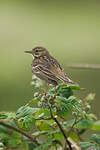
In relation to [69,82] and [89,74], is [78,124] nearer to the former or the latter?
[69,82]

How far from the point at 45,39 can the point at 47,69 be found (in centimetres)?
806

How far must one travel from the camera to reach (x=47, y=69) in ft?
12.4

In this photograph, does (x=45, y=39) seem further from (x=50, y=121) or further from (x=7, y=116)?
(x=7, y=116)

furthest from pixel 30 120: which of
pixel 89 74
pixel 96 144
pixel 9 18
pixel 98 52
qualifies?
pixel 9 18

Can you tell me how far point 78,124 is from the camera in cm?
330

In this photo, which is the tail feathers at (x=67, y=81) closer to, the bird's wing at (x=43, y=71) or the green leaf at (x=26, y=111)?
the bird's wing at (x=43, y=71)

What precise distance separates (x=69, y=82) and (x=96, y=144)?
465 millimetres

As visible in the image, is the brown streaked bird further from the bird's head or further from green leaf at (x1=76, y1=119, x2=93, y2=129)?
green leaf at (x1=76, y1=119, x2=93, y2=129)

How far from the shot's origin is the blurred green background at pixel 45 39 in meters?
7.82

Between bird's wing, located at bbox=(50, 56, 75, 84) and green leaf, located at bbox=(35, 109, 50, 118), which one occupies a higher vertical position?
bird's wing, located at bbox=(50, 56, 75, 84)

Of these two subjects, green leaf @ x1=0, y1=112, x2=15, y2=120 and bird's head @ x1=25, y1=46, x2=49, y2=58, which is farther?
bird's head @ x1=25, y1=46, x2=49, y2=58

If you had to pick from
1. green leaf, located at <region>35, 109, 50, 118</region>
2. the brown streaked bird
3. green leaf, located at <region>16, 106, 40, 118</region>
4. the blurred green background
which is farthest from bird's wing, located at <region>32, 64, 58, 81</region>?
the blurred green background

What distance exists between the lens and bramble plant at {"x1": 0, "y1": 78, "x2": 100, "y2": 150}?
301cm

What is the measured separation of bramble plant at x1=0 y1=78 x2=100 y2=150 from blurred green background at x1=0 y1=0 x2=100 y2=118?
291 cm
